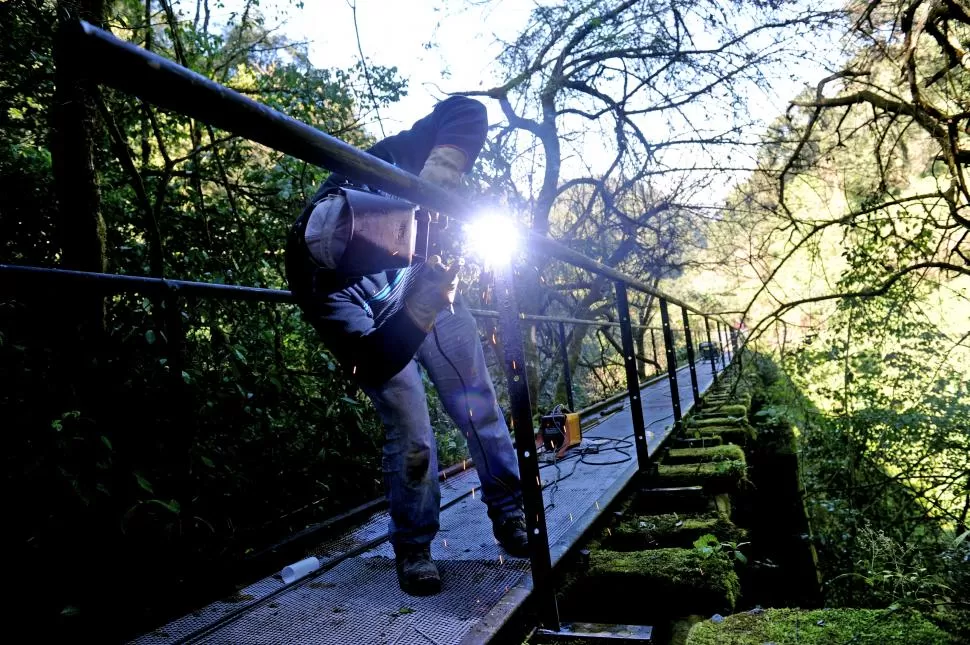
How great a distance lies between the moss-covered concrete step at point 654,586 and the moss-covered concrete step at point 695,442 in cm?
192

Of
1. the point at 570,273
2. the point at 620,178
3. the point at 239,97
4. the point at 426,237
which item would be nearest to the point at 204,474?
the point at 426,237

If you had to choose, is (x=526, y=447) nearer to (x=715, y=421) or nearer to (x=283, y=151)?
(x=283, y=151)

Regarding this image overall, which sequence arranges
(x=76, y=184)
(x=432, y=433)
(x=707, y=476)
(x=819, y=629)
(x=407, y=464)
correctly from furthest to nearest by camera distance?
(x=707, y=476) < (x=76, y=184) < (x=432, y=433) < (x=407, y=464) < (x=819, y=629)

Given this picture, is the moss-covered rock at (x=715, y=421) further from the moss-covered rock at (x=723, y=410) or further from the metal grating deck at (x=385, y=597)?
the metal grating deck at (x=385, y=597)

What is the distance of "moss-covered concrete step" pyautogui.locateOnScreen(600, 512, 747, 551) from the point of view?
7.42 ft

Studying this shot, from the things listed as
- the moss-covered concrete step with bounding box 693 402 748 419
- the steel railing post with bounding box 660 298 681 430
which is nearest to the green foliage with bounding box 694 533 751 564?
the steel railing post with bounding box 660 298 681 430

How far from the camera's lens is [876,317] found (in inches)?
276

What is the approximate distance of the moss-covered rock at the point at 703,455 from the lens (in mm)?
3252

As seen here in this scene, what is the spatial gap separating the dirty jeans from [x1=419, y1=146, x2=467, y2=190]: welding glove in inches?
22.0

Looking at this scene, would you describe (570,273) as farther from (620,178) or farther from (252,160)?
(252,160)

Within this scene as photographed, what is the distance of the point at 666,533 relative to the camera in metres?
2.28

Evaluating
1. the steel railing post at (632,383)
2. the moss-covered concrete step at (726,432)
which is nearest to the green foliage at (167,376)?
the steel railing post at (632,383)

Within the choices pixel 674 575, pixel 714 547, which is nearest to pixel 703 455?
pixel 714 547

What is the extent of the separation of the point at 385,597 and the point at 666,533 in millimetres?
1125
